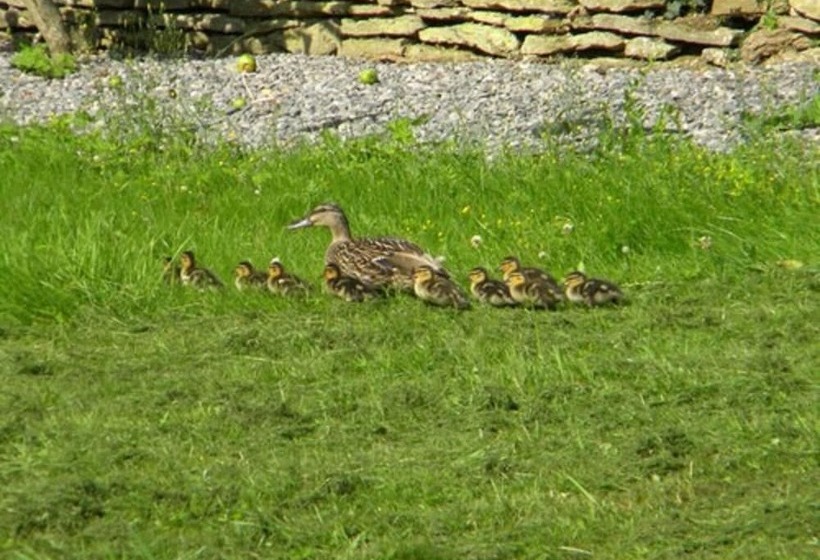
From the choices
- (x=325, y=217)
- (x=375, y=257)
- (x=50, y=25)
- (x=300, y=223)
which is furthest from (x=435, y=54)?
(x=375, y=257)

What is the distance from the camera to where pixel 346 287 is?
9844 millimetres

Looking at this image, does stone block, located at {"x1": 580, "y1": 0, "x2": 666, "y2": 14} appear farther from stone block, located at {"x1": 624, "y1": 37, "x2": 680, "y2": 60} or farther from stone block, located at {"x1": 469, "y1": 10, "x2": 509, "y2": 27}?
stone block, located at {"x1": 469, "y1": 10, "x2": 509, "y2": 27}

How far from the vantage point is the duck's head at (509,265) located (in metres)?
9.83

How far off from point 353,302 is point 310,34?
8127 millimetres

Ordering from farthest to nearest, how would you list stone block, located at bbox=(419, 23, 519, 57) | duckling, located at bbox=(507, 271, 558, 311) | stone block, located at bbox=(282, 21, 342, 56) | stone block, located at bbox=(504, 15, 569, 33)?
stone block, located at bbox=(282, 21, 342, 56), stone block, located at bbox=(419, 23, 519, 57), stone block, located at bbox=(504, 15, 569, 33), duckling, located at bbox=(507, 271, 558, 311)

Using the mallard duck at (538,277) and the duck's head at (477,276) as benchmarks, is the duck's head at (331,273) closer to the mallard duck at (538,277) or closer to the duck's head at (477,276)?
the duck's head at (477,276)

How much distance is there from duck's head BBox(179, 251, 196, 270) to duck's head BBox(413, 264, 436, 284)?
1160 millimetres

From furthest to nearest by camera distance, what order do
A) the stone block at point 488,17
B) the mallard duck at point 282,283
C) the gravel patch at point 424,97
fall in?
the stone block at point 488,17 → the gravel patch at point 424,97 → the mallard duck at point 282,283

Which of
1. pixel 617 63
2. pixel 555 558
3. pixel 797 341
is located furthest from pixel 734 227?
pixel 617 63

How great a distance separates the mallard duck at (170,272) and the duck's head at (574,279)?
1.95 meters

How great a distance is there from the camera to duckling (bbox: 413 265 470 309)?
955cm

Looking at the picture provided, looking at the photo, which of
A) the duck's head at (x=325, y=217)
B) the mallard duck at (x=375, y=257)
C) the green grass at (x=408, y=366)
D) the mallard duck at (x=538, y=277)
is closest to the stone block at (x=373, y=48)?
the green grass at (x=408, y=366)

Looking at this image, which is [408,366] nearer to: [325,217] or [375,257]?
[375,257]

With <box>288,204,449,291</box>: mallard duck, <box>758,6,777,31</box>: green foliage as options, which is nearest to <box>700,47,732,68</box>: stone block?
<box>758,6,777,31</box>: green foliage
